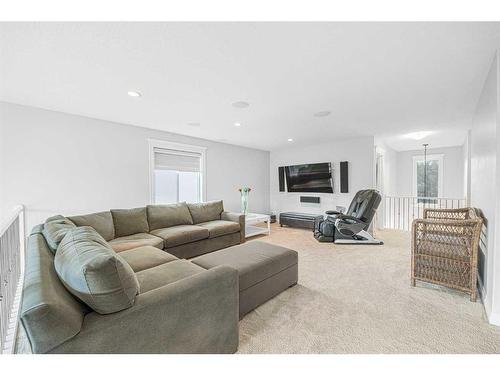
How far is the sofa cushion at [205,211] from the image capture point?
3988 mm

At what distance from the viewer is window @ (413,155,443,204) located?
6363mm

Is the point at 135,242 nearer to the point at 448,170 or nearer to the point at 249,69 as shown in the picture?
the point at 249,69

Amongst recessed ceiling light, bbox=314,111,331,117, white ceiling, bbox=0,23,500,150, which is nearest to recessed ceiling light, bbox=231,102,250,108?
white ceiling, bbox=0,23,500,150

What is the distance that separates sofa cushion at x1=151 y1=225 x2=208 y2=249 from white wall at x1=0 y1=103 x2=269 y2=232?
3.52 ft

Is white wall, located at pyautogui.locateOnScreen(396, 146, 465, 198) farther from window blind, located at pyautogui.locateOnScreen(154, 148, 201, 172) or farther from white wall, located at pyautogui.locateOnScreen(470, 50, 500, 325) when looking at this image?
window blind, located at pyautogui.locateOnScreen(154, 148, 201, 172)

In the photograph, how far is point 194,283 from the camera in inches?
48.7

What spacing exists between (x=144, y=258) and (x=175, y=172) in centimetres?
266

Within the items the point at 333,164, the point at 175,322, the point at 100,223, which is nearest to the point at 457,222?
the point at 175,322

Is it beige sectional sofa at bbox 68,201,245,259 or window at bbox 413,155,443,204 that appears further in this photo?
window at bbox 413,155,443,204

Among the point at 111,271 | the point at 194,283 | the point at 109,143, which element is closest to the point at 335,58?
the point at 194,283

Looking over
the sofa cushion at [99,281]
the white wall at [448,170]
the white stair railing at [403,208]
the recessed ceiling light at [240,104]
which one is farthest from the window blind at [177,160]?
the white wall at [448,170]

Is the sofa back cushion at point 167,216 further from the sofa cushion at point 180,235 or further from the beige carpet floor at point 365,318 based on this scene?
the beige carpet floor at point 365,318

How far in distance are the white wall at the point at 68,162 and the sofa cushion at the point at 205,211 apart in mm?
886
